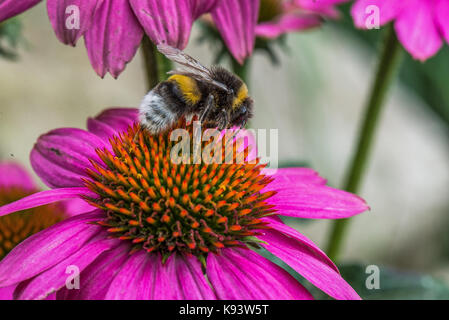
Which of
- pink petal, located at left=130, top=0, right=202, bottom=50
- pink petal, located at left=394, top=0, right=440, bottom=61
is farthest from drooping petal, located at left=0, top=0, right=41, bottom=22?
pink petal, located at left=394, top=0, right=440, bottom=61

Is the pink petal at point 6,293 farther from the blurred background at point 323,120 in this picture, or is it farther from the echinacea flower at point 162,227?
the blurred background at point 323,120

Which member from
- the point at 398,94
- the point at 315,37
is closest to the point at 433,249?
the point at 398,94

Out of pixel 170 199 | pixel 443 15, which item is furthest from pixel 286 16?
pixel 170 199

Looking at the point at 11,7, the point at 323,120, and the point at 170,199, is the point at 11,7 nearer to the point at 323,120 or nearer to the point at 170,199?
the point at 170,199

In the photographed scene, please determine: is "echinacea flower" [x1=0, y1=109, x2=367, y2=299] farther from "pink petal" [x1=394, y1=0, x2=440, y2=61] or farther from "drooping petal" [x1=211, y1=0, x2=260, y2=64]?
"pink petal" [x1=394, y1=0, x2=440, y2=61]

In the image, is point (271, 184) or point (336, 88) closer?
point (271, 184)
